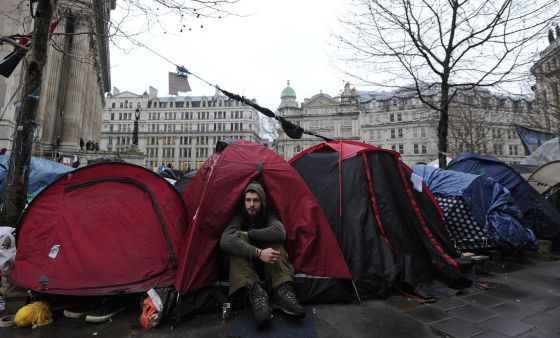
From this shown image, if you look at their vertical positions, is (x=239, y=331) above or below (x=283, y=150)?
below

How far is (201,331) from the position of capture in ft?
9.34

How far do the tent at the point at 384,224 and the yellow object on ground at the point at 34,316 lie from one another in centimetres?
351

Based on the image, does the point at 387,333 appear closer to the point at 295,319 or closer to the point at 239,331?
the point at 295,319

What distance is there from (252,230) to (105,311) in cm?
176

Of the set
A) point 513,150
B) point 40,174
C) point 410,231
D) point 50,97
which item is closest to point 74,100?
point 50,97

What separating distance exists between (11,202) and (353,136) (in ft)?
192

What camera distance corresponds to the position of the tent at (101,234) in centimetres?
329

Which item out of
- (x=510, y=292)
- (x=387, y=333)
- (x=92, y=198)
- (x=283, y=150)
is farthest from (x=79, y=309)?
(x=283, y=150)

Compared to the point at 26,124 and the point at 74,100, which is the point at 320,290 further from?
the point at 74,100

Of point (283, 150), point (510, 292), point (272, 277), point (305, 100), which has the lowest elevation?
point (510, 292)

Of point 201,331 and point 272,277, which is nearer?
point 201,331

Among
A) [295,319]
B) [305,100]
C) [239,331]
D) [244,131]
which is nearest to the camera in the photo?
[239,331]

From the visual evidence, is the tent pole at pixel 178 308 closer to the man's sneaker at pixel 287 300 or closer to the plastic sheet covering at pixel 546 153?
the man's sneaker at pixel 287 300

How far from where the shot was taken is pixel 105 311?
10.0 ft
